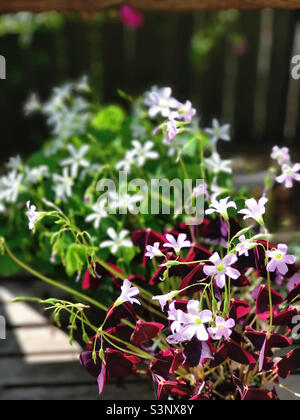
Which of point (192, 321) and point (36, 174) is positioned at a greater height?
point (36, 174)

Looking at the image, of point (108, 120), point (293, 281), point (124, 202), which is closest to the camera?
point (293, 281)

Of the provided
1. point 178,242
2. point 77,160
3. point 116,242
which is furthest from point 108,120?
point 178,242

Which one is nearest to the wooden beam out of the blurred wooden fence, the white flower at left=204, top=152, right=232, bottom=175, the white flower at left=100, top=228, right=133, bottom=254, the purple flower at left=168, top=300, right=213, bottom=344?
the white flower at left=204, top=152, right=232, bottom=175

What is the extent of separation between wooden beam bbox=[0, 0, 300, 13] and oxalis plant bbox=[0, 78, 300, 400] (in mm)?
164

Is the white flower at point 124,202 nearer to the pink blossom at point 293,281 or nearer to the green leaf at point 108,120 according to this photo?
the pink blossom at point 293,281

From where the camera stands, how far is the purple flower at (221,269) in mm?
717

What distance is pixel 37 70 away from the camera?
3.68 m

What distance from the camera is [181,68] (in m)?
3.88

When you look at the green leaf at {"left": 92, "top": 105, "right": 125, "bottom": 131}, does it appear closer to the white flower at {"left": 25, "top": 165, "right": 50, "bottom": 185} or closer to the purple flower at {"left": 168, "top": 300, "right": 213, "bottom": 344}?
the white flower at {"left": 25, "top": 165, "right": 50, "bottom": 185}

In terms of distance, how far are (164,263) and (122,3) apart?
0.51 metres

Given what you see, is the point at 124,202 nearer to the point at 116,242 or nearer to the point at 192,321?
the point at 116,242

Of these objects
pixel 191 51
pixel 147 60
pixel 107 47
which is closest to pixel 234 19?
pixel 191 51

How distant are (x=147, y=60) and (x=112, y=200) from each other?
9.81ft
